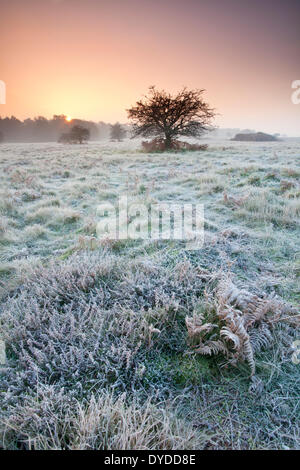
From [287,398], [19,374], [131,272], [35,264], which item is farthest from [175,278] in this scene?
Result: [35,264]

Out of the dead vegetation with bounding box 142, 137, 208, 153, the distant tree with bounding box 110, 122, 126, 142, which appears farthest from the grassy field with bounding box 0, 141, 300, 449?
the distant tree with bounding box 110, 122, 126, 142

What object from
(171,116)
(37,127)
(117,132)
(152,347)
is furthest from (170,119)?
(37,127)

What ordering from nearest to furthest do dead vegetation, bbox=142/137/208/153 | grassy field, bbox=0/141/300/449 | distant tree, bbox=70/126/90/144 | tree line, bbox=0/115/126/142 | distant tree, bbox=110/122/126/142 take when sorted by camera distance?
grassy field, bbox=0/141/300/449 → dead vegetation, bbox=142/137/208/153 → distant tree, bbox=70/126/90/144 → distant tree, bbox=110/122/126/142 → tree line, bbox=0/115/126/142

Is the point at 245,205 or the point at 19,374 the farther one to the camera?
the point at 245,205

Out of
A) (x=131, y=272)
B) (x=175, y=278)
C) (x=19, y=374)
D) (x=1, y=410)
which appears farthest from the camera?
(x=131, y=272)

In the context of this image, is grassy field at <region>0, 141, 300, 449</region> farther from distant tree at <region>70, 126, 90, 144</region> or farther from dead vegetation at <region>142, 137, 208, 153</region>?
distant tree at <region>70, 126, 90, 144</region>

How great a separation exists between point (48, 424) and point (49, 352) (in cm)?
59

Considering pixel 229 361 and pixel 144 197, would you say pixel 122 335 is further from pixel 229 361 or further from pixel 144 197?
pixel 144 197

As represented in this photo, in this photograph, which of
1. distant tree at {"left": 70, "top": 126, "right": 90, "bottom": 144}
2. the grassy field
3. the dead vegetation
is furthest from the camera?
distant tree at {"left": 70, "top": 126, "right": 90, "bottom": 144}

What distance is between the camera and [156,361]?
1.91 metres

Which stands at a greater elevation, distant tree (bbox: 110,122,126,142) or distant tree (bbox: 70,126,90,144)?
distant tree (bbox: 110,122,126,142)

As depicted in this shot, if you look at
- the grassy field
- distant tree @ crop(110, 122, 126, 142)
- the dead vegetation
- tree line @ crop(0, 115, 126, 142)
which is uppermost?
tree line @ crop(0, 115, 126, 142)

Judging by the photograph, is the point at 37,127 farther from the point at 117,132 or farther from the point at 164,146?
the point at 164,146

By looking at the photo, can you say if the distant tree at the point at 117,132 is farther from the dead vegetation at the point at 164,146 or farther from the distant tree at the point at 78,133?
the dead vegetation at the point at 164,146
